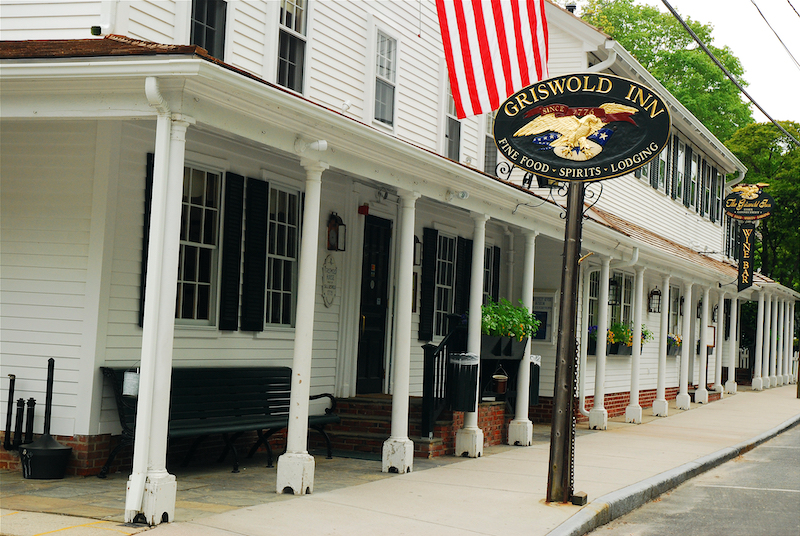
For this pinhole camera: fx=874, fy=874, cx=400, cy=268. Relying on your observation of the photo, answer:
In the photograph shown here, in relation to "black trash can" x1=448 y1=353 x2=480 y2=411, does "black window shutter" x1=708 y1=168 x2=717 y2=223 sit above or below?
above

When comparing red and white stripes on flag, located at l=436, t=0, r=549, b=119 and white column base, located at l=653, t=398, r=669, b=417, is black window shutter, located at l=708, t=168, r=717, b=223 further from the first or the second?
red and white stripes on flag, located at l=436, t=0, r=549, b=119

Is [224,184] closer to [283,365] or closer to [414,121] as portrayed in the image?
[283,365]

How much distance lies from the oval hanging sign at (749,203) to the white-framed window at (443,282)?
1351 centimetres

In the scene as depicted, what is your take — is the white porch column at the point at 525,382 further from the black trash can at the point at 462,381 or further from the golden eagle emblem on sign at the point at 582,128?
the golden eagle emblem on sign at the point at 582,128

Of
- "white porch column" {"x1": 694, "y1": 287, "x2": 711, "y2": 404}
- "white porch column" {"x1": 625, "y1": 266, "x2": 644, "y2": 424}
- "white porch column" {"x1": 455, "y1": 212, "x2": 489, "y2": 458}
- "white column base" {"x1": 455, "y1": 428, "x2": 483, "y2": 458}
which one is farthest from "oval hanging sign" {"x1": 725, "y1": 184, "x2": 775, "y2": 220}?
"white column base" {"x1": 455, "y1": 428, "x2": 483, "y2": 458}

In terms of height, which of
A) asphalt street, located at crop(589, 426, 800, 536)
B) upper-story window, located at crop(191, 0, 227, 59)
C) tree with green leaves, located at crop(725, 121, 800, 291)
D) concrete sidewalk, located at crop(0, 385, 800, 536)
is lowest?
asphalt street, located at crop(589, 426, 800, 536)

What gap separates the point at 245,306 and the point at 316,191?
1971mm

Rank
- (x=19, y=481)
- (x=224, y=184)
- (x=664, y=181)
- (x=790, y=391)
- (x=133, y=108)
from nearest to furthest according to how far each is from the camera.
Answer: (x=133, y=108), (x=19, y=481), (x=224, y=184), (x=664, y=181), (x=790, y=391)

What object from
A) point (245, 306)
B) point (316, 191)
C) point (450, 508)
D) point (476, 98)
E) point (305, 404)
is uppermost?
point (476, 98)

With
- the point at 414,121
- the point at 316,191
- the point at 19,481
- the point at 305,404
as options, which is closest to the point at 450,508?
the point at 305,404

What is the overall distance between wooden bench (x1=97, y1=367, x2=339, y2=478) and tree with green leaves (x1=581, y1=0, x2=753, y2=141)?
33924mm

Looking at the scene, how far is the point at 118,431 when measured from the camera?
7848mm

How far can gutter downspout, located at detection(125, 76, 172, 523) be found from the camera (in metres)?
6.13

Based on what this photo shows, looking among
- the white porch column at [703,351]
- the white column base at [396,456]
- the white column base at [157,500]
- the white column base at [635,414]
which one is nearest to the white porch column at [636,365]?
the white column base at [635,414]
